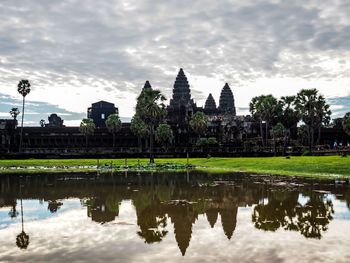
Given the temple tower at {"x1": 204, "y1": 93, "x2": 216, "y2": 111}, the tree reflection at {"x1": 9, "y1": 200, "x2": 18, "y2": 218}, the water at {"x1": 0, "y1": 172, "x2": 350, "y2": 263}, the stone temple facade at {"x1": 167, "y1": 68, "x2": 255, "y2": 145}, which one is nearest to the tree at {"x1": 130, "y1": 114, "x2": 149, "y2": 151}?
the stone temple facade at {"x1": 167, "y1": 68, "x2": 255, "y2": 145}

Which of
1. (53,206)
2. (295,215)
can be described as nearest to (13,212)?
(53,206)

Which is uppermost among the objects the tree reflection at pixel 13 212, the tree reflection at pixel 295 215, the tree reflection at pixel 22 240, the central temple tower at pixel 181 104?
the central temple tower at pixel 181 104

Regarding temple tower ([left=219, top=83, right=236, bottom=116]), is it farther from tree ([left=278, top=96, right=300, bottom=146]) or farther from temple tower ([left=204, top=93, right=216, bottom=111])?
tree ([left=278, top=96, right=300, bottom=146])

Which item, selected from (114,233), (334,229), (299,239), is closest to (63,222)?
(114,233)

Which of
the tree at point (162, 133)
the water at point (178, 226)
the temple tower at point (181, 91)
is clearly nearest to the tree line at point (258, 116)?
the tree at point (162, 133)

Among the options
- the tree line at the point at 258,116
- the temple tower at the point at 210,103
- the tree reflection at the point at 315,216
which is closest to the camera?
the tree reflection at the point at 315,216

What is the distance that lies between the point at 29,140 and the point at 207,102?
8088 centimetres

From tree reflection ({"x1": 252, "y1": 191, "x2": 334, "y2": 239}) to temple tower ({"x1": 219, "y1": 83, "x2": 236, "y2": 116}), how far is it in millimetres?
160173

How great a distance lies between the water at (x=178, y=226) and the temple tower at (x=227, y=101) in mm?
156937

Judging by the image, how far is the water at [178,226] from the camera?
1159 cm

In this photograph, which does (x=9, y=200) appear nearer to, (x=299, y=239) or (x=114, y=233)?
(x=114, y=233)

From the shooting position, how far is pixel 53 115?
6929 inches

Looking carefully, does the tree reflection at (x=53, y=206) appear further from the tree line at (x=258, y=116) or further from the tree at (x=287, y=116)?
the tree at (x=287, y=116)

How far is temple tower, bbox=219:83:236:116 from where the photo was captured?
182800 mm
